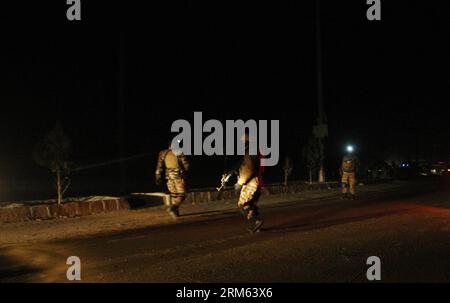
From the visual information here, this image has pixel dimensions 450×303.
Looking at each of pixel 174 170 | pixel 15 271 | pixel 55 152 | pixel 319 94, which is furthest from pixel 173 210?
pixel 319 94

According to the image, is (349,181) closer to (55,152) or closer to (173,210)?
(173,210)

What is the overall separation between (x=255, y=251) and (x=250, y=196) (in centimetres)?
189

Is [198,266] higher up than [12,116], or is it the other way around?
[12,116]

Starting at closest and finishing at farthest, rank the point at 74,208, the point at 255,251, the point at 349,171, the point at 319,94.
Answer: the point at 255,251 → the point at 74,208 → the point at 349,171 → the point at 319,94

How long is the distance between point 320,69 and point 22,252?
52.0 feet

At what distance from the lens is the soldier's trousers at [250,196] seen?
33.0 feet

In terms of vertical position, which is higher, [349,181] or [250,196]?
[250,196]

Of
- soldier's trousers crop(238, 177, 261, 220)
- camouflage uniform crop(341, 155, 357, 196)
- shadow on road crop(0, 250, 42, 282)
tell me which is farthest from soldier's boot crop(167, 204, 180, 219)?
camouflage uniform crop(341, 155, 357, 196)

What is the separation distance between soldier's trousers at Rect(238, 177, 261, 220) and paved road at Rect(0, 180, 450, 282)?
0.44 meters

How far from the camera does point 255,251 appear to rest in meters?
8.30

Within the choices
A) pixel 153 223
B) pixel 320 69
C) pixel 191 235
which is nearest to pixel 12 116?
pixel 320 69

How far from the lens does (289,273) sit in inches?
269
